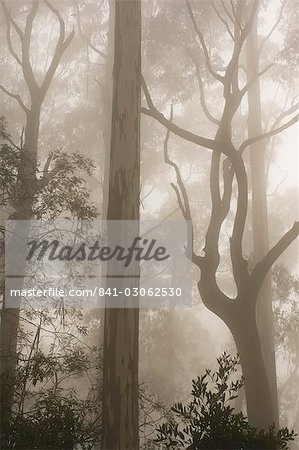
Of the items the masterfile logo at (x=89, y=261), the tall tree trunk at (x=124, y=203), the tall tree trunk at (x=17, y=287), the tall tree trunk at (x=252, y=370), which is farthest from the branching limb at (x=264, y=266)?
the tall tree trunk at (x=17, y=287)

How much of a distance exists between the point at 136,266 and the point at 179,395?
28.5 ft

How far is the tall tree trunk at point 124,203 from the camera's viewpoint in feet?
11.8

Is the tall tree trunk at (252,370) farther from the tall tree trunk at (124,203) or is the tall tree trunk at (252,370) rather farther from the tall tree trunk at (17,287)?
the tall tree trunk at (17,287)

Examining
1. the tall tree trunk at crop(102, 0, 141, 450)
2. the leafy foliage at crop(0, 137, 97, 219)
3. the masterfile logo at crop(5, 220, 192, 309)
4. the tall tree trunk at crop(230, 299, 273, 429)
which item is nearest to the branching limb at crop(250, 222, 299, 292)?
the tall tree trunk at crop(230, 299, 273, 429)

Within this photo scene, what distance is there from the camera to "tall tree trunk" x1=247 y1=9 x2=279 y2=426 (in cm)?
630

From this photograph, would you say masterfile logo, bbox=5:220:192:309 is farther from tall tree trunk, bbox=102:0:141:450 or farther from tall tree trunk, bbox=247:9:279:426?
tall tree trunk, bbox=247:9:279:426

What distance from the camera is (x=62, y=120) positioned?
11.9 m

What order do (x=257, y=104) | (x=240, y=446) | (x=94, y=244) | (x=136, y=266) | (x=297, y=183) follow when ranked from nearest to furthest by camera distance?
(x=240, y=446) < (x=136, y=266) < (x=94, y=244) < (x=257, y=104) < (x=297, y=183)

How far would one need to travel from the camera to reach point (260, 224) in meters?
7.16

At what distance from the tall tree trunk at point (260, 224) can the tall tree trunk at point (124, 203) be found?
2340mm

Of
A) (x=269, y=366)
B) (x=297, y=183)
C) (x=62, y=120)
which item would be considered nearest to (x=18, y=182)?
(x=269, y=366)

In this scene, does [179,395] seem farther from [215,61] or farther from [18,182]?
[18,182]

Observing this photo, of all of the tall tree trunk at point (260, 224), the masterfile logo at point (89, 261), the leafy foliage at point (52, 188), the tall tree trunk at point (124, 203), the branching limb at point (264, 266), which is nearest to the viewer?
the tall tree trunk at point (124, 203)

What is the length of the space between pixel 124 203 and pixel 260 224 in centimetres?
345
